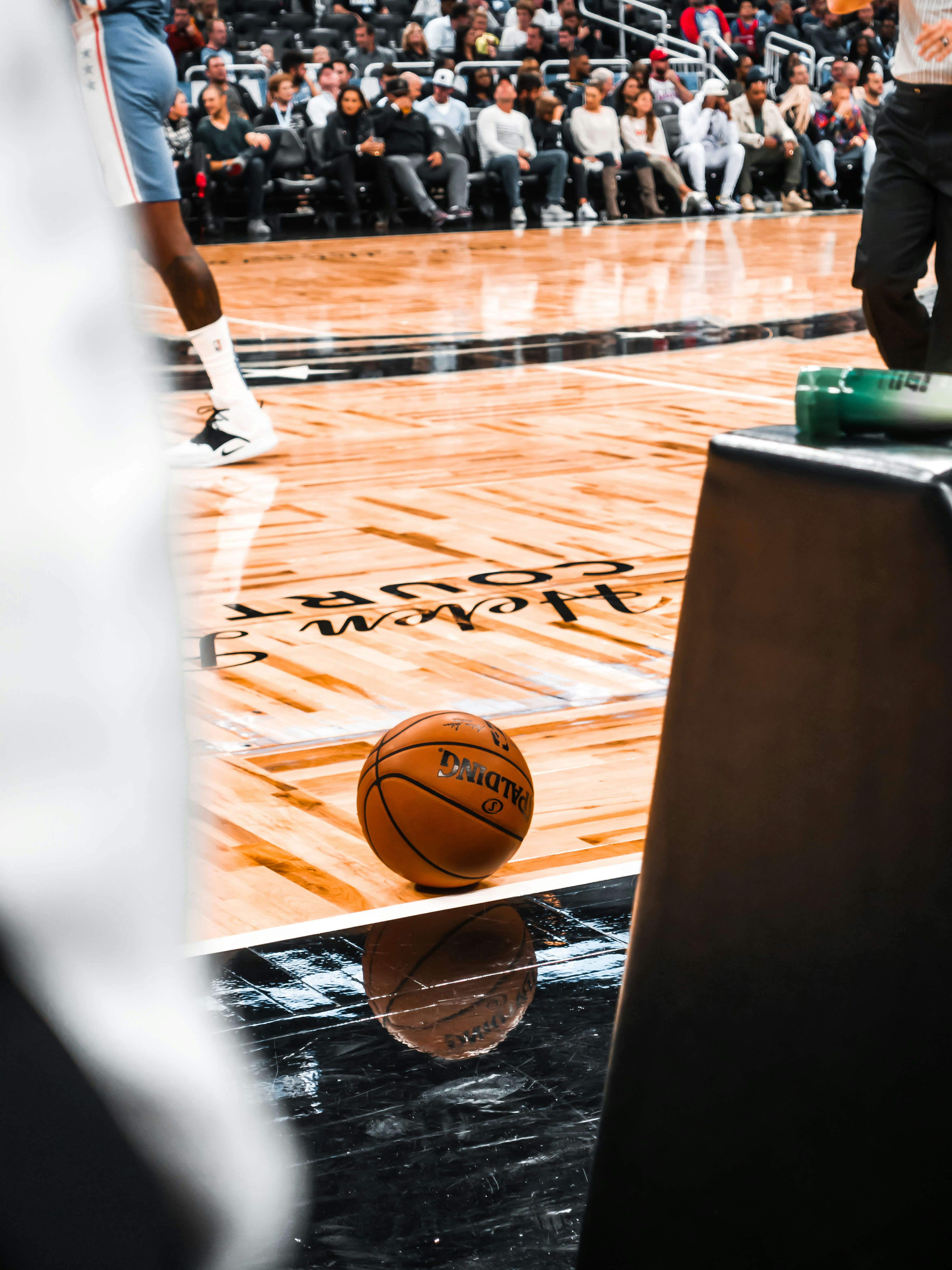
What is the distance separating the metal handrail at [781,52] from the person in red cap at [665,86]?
2.28 metres

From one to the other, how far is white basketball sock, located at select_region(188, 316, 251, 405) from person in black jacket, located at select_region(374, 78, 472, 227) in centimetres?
900

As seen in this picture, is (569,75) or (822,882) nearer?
(822,882)

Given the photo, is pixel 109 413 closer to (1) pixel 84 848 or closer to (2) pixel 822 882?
(1) pixel 84 848

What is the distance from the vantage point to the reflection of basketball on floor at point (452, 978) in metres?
1.52

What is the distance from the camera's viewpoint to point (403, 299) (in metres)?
7.97

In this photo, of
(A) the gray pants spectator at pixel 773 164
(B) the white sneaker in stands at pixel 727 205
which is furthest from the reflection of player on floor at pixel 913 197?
(A) the gray pants spectator at pixel 773 164

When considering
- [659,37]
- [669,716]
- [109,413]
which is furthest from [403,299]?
[659,37]

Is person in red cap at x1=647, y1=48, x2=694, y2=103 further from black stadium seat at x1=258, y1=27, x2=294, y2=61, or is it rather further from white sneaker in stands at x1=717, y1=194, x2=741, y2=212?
black stadium seat at x1=258, y1=27, x2=294, y2=61

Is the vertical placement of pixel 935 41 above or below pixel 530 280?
above

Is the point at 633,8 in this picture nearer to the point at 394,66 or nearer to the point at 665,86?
the point at 665,86

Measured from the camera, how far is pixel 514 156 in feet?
43.7

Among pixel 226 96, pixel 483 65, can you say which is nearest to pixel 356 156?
pixel 226 96

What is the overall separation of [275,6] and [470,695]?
13.5m

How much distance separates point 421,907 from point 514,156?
40.1 feet
